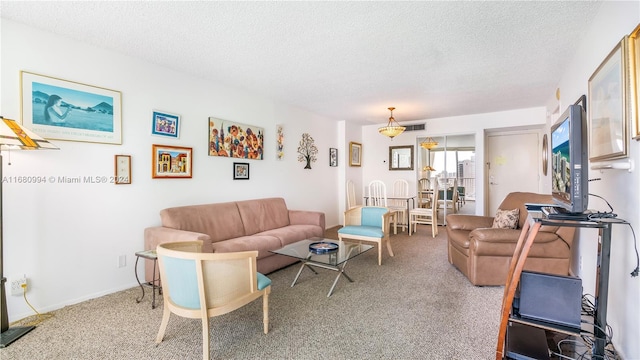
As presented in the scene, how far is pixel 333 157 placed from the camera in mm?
6340

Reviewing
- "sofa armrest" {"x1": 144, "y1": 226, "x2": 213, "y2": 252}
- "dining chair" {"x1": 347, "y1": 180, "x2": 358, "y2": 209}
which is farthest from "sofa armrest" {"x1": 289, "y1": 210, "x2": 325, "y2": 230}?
"dining chair" {"x1": 347, "y1": 180, "x2": 358, "y2": 209}

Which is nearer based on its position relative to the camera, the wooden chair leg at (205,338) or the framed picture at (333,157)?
the wooden chair leg at (205,338)

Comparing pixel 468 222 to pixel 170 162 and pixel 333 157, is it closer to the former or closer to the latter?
pixel 333 157

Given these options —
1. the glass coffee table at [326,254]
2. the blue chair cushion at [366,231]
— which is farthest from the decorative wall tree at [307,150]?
the glass coffee table at [326,254]

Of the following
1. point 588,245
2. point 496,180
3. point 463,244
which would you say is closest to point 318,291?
point 463,244

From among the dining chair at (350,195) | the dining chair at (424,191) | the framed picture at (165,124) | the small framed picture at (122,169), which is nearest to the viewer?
the small framed picture at (122,169)

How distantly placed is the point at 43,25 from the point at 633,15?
411 centimetres

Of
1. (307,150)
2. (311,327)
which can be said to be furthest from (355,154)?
(311,327)

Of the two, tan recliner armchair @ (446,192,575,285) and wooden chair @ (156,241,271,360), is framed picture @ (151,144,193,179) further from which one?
tan recliner armchair @ (446,192,575,285)

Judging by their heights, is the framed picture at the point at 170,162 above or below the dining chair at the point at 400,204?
above

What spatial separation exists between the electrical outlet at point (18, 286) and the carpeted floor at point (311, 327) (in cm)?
32

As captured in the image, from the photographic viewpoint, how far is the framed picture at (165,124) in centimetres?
323

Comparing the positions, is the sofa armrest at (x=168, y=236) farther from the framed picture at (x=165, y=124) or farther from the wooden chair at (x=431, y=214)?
the wooden chair at (x=431, y=214)

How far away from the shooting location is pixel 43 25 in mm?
2428
